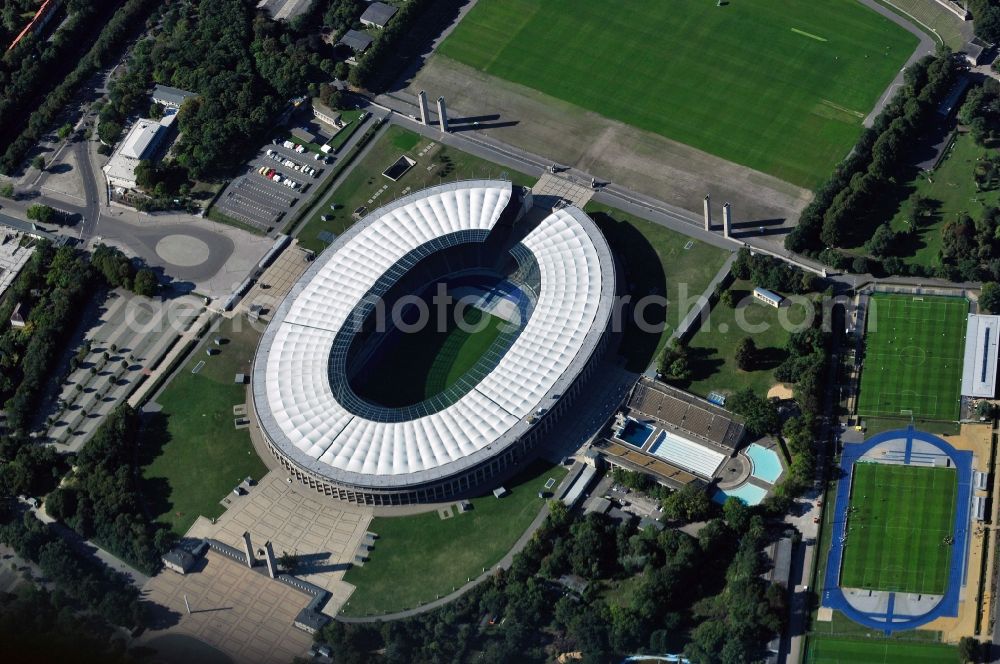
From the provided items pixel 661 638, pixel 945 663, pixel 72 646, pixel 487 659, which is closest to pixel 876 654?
pixel 945 663

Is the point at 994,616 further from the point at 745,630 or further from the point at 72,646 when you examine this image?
the point at 72,646

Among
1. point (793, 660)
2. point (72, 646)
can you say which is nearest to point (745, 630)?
point (793, 660)

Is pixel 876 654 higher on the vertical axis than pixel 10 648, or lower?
higher

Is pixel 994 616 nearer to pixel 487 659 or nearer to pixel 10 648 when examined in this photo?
pixel 487 659

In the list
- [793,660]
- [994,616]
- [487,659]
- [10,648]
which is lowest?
[10,648]

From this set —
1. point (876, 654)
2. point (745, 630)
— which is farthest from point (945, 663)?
point (745, 630)

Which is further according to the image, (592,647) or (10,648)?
(592,647)

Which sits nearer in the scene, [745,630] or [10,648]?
[10,648]

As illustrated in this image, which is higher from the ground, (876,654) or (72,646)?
(876,654)
